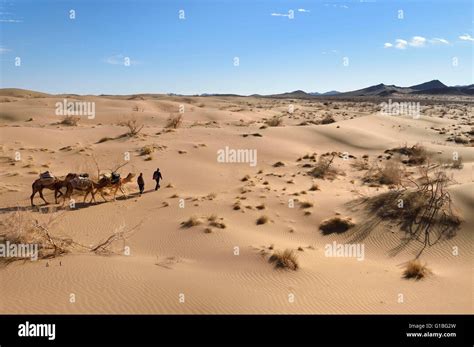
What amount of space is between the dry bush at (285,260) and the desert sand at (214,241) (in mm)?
193

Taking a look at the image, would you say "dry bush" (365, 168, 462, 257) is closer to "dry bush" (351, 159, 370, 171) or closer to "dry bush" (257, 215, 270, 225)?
"dry bush" (257, 215, 270, 225)

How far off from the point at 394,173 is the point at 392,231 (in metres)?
7.34

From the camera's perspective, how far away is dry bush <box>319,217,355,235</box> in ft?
46.0

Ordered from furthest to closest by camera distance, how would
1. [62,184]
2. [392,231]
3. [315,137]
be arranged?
[315,137] < [62,184] < [392,231]

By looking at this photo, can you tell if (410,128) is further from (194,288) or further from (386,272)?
(194,288)

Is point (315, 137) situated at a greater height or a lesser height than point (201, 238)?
greater

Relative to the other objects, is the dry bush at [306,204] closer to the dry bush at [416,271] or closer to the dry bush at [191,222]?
the dry bush at [191,222]

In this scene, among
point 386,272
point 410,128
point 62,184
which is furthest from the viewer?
point 410,128

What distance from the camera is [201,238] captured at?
41.3 ft
